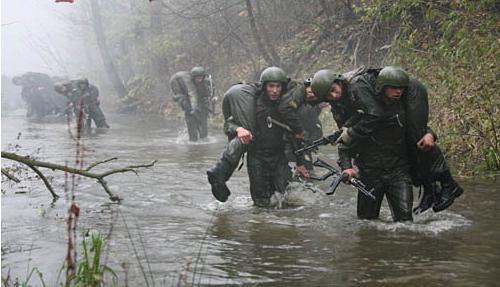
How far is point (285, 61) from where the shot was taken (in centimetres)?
1925

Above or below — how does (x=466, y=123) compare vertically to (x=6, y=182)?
above

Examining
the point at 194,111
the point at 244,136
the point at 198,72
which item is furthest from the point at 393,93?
the point at 194,111

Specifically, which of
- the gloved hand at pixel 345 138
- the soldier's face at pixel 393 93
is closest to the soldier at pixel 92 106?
the gloved hand at pixel 345 138

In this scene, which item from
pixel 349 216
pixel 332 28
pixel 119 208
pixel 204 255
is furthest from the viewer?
pixel 332 28

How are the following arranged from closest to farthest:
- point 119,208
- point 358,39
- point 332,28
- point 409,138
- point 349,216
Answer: point 409,138
point 349,216
point 119,208
point 358,39
point 332,28

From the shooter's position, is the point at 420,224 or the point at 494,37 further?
the point at 494,37

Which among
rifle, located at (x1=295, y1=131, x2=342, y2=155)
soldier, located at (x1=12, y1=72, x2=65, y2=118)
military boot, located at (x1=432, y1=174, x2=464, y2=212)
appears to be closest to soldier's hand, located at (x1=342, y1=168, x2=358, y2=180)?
rifle, located at (x1=295, y1=131, x2=342, y2=155)

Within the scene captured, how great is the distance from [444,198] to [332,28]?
40.5 feet

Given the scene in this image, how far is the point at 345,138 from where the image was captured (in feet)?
21.0

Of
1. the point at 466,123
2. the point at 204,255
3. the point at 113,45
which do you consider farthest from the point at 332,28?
the point at 113,45

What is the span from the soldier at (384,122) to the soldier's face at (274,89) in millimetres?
1038

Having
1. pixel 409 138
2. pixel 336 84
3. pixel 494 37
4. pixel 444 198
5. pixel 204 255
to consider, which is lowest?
pixel 204 255

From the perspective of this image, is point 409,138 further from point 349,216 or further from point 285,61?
point 285,61

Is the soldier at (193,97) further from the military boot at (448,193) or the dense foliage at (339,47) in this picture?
the military boot at (448,193)
